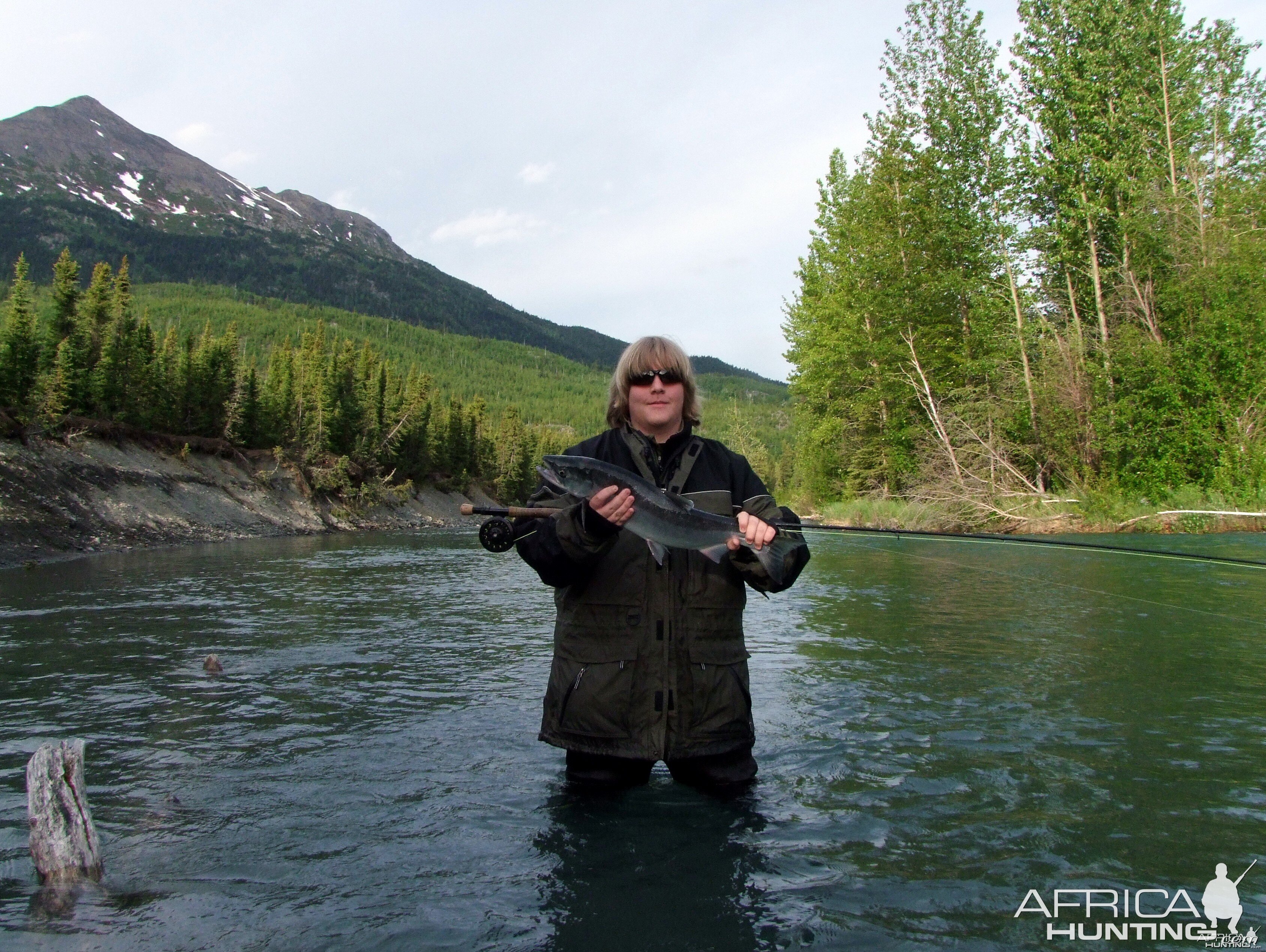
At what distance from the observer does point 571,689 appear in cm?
429

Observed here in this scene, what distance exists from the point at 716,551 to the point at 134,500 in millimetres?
37415

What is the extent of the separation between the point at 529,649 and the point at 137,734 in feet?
16.2

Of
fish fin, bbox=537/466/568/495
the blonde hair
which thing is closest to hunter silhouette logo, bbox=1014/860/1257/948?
fish fin, bbox=537/466/568/495

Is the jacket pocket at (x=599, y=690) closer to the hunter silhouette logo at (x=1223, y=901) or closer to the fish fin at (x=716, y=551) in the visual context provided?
the fish fin at (x=716, y=551)

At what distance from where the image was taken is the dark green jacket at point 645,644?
13.9ft

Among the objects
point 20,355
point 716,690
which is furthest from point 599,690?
point 20,355

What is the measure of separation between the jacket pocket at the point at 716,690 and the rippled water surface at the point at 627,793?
72cm

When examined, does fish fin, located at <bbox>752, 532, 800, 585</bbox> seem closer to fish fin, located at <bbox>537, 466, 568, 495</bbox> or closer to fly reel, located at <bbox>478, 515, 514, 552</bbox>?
fish fin, located at <bbox>537, 466, 568, 495</bbox>

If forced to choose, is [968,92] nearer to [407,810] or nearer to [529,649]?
[529,649]

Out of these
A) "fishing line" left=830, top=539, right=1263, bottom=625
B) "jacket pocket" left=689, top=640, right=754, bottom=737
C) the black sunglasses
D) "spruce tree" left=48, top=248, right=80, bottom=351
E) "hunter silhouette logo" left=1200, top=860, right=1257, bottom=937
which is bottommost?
"hunter silhouette logo" left=1200, top=860, right=1257, bottom=937

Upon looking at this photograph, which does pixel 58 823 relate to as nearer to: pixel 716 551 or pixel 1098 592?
pixel 716 551

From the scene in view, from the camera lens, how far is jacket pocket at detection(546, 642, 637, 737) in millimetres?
4238

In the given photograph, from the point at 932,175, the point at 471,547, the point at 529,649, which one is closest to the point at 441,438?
the point at 471,547

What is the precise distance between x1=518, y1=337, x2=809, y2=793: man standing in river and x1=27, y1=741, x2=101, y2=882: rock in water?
2.39m
